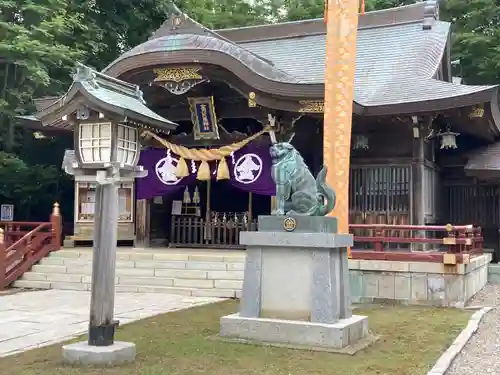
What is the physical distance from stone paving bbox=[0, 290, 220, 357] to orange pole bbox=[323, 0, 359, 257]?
3168mm

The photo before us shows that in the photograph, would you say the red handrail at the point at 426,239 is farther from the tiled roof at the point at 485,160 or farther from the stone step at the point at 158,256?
the stone step at the point at 158,256

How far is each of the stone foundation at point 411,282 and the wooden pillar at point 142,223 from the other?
6776 mm

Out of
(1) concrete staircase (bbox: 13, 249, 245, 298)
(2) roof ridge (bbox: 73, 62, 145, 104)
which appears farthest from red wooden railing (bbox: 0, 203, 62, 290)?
(2) roof ridge (bbox: 73, 62, 145, 104)

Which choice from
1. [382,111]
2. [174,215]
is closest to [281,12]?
[174,215]

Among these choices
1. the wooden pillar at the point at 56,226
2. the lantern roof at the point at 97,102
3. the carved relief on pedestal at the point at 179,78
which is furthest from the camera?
the wooden pillar at the point at 56,226

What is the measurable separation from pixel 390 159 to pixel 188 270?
17.7 ft

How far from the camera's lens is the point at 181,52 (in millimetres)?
13852

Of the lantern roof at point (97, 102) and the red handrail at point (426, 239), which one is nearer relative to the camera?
the lantern roof at point (97, 102)

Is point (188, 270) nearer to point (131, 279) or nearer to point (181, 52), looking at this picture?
point (131, 279)

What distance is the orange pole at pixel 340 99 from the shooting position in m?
11.2

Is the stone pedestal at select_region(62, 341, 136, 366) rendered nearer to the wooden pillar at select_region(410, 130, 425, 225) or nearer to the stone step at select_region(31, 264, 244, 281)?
the stone step at select_region(31, 264, 244, 281)

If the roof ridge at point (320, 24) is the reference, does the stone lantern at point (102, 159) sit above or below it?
below

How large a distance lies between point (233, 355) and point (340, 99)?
6278mm

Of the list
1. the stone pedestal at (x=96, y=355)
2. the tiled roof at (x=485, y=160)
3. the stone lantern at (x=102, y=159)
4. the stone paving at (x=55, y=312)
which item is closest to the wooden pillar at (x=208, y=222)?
the stone paving at (x=55, y=312)
